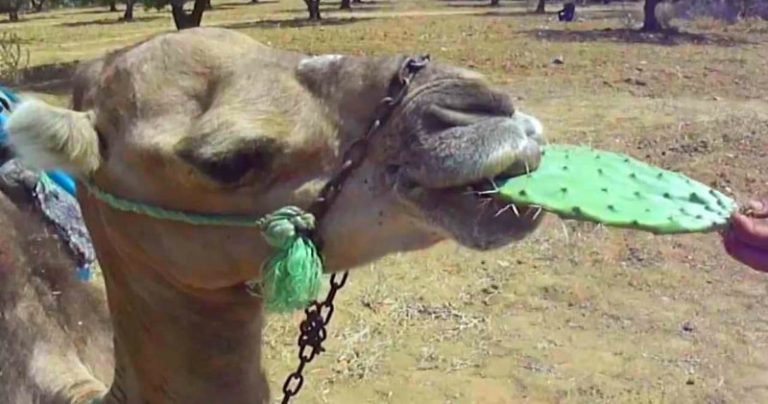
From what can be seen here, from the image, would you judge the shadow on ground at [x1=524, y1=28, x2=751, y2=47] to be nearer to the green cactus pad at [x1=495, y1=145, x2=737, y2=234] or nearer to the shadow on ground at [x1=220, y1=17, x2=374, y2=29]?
the shadow on ground at [x1=220, y1=17, x2=374, y2=29]

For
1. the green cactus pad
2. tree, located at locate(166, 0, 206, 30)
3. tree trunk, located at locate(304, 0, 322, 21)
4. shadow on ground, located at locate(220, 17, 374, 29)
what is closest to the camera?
the green cactus pad

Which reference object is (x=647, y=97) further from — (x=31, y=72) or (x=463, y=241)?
(x=463, y=241)

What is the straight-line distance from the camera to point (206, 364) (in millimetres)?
2289

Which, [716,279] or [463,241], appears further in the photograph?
[716,279]

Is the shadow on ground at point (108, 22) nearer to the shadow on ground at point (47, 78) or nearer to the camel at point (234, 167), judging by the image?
the shadow on ground at point (47, 78)

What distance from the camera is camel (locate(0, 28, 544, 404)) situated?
1.88 metres

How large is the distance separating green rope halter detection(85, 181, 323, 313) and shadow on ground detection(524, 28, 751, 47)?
16.6 meters

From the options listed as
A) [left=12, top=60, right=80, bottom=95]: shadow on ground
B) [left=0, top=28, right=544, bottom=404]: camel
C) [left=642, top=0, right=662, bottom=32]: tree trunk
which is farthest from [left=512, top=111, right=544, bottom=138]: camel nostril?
[left=642, top=0, right=662, bottom=32]: tree trunk

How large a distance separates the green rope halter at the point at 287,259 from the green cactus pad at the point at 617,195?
40 cm

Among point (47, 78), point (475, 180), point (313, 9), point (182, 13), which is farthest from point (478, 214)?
point (313, 9)

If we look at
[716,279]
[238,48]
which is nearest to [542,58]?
[716,279]

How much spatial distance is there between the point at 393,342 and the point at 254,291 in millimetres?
3077

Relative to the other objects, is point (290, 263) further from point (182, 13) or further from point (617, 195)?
point (182, 13)

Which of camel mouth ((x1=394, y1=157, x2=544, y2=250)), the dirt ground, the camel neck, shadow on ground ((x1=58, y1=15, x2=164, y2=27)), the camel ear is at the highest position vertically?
the camel ear
